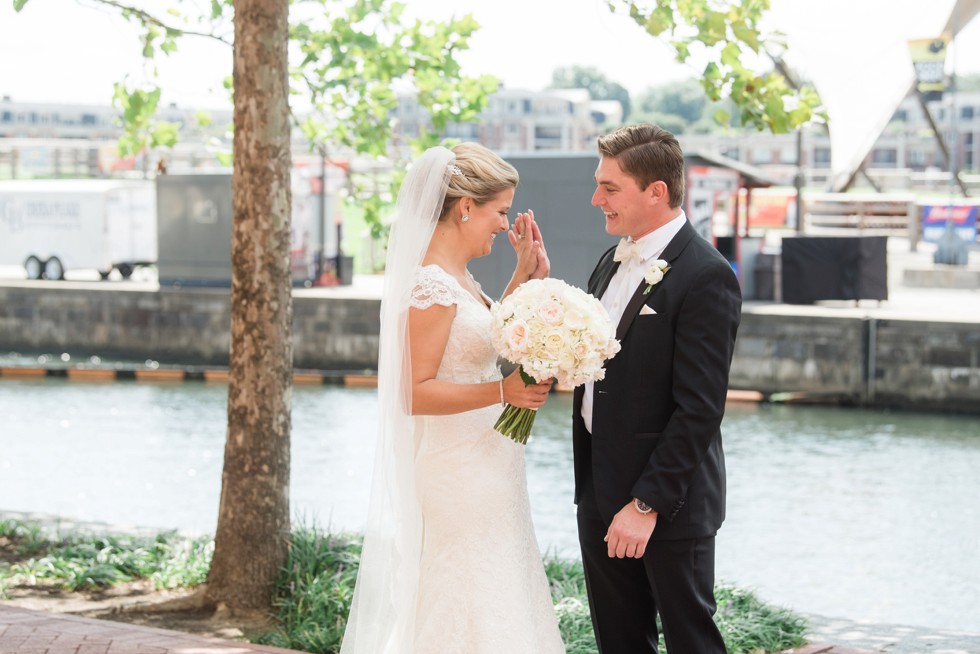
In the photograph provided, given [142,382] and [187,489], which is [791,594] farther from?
[142,382]

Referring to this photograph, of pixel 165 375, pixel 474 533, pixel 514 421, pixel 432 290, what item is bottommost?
pixel 165 375

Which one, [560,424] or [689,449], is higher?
[689,449]

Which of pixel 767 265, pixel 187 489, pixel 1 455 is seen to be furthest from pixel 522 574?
pixel 767 265

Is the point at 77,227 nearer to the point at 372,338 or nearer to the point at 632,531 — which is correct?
the point at 372,338

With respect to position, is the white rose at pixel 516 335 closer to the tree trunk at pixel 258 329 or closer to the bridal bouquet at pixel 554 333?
the bridal bouquet at pixel 554 333

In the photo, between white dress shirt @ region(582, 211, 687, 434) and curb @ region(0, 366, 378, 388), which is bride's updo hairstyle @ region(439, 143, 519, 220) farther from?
curb @ region(0, 366, 378, 388)

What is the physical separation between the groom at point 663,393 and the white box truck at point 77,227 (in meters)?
26.1

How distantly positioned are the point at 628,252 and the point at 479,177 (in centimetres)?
54

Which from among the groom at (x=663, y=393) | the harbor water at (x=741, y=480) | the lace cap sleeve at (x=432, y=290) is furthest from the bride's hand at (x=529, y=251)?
the harbor water at (x=741, y=480)

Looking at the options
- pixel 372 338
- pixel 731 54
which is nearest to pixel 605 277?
pixel 731 54

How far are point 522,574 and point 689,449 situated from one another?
85cm

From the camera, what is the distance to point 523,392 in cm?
354

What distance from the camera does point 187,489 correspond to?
503 inches

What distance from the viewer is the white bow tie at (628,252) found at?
3.62m
